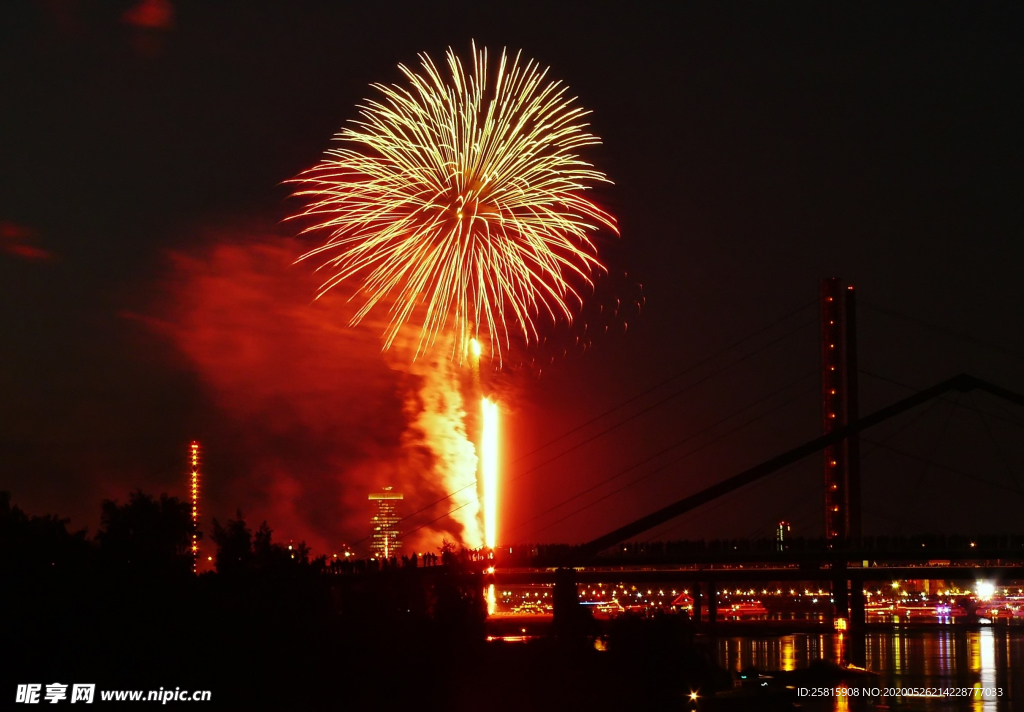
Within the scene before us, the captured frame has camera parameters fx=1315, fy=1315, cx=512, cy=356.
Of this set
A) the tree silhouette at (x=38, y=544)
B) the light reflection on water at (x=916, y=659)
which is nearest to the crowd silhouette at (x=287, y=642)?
the tree silhouette at (x=38, y=544)

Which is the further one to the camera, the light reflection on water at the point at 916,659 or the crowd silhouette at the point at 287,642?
the light reflection on water at the point at 916,659

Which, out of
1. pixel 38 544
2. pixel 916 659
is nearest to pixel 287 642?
pixel 38 544

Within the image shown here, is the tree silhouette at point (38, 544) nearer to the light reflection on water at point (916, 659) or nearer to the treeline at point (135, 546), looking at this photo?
the treeline at point (135, 546)

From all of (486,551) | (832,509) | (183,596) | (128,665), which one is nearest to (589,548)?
(486,551)

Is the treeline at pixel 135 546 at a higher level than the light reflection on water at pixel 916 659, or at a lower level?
higher

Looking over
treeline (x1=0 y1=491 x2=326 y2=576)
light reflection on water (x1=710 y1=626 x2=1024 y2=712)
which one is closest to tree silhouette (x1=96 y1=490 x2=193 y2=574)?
treeline (x1=0 y1=491 x2=326 y2=576)

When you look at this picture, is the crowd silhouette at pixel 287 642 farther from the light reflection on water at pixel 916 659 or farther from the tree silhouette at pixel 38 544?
the light reflection on water at pixel 916 659

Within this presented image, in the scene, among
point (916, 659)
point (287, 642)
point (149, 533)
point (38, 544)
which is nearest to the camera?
point (287, 642)

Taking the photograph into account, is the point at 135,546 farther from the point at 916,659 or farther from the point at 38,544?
the point at 916,659

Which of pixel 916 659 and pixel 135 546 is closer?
pixel 135 546

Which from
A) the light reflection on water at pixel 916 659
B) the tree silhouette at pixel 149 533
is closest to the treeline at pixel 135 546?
the tree silhouette at pixel 149 533
